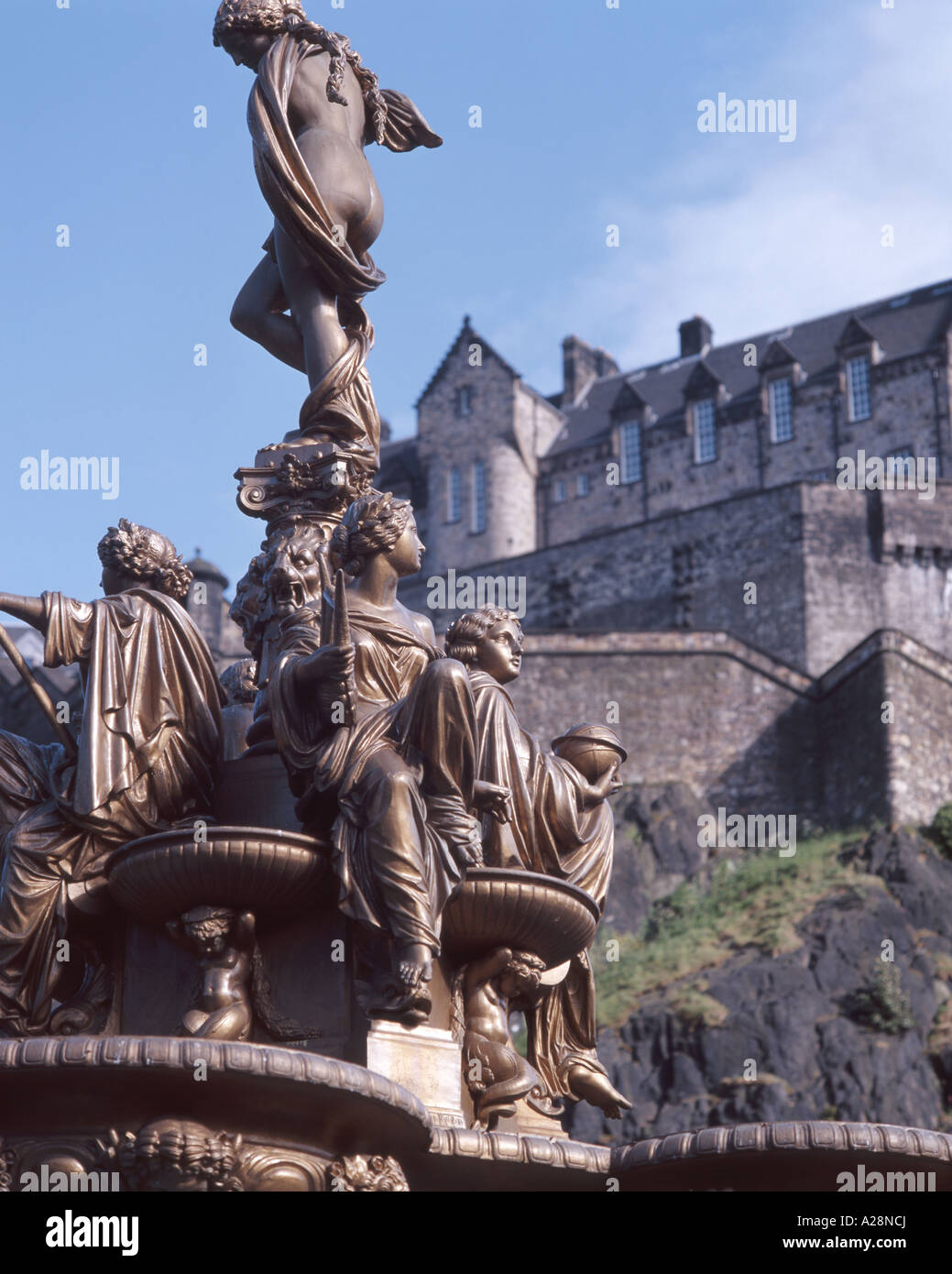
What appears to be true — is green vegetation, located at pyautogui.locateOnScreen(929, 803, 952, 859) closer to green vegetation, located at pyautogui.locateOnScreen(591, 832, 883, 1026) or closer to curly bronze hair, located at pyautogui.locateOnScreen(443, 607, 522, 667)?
green vegetation, located at pyautogui.locateOnScreen(591, 832, 883, 1026)

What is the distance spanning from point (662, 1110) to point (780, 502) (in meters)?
18.7

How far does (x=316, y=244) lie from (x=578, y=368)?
2402 inches

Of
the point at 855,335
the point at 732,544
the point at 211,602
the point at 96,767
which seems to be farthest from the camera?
the point at 855,335

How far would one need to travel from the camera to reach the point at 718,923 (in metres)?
40.5

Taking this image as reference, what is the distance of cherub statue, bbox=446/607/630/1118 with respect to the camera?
7.04 m

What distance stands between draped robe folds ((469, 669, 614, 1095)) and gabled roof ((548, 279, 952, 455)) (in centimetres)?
5221

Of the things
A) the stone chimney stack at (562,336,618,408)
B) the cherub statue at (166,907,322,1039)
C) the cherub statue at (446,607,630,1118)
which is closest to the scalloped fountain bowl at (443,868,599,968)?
the cherub statue at (446,607,630,1118)

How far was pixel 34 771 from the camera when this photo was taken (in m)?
7.11

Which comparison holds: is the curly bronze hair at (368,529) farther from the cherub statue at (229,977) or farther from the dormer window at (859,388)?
the dormer window at (859,388)

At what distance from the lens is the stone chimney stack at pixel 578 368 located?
224 ft

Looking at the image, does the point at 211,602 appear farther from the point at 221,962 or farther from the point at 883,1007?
the point at 221,962

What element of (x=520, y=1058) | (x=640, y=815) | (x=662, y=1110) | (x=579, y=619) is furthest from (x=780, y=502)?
(x=520, y=1058)

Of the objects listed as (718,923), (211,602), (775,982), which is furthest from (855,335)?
(775,982)
